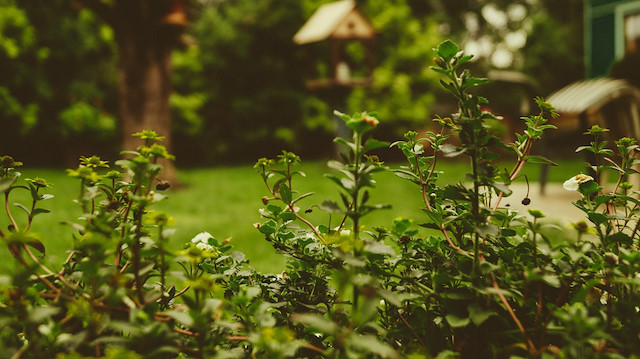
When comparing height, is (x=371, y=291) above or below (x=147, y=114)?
below

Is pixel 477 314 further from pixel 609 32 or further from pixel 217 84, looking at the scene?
pixel 217 84

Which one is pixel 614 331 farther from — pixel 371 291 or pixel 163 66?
pixel 163 66

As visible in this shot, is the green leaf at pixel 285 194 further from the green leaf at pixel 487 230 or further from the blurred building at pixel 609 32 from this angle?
the blurred building at pixel 609 32

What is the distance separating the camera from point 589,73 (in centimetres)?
825

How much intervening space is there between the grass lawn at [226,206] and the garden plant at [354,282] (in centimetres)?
121

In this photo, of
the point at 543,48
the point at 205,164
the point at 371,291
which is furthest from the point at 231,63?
the point at 371,291

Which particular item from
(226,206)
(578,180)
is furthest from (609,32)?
(578,180)

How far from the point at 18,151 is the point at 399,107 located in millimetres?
7843

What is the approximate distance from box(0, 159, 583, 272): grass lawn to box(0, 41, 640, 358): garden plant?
47.8 inches

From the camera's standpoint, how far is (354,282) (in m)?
0.76

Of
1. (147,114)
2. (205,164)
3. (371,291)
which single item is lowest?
(371,291)

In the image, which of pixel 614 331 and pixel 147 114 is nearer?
pixel 614 331

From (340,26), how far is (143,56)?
116 inches

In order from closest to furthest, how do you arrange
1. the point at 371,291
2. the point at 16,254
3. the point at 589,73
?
the point at 371,291
the point at 16,254
the point at 589,73
